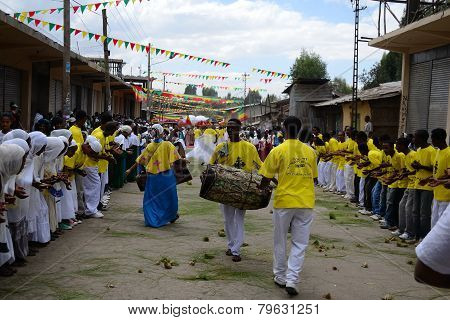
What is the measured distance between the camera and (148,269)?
23.0ft

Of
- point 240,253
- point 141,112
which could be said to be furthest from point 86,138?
point 141,112

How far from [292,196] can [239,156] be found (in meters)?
1.94

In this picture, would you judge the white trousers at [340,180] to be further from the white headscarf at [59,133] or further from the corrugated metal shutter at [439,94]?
the white headscarf at [59,133]

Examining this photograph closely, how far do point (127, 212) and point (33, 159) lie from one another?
4.38 meters

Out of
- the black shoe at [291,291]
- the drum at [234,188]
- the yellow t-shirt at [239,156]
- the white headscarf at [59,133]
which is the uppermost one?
the white headscarf at [59,133]

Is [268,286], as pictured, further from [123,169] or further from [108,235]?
[123,169]

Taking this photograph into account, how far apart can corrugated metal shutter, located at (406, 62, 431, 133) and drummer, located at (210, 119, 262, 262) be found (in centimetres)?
1097

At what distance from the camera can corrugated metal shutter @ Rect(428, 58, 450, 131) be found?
15969 mm

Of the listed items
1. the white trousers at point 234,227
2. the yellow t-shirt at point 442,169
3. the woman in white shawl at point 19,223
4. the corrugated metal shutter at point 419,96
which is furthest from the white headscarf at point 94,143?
the corrugated metal shutter at point 419,96

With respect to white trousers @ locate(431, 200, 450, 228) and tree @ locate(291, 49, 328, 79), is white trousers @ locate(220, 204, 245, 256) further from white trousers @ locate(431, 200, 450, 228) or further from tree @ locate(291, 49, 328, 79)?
tree @ locate(291, 49, 328, 79)

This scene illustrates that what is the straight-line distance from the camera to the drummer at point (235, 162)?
309 inches

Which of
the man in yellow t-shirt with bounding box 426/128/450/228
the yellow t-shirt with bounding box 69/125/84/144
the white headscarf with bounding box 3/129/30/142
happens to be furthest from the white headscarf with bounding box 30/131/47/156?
the man in yellow t-shirt with bounding box 426/128/450/228

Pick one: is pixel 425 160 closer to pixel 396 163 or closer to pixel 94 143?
pixel 396 163

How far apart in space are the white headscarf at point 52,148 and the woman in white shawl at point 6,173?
6.21ft
